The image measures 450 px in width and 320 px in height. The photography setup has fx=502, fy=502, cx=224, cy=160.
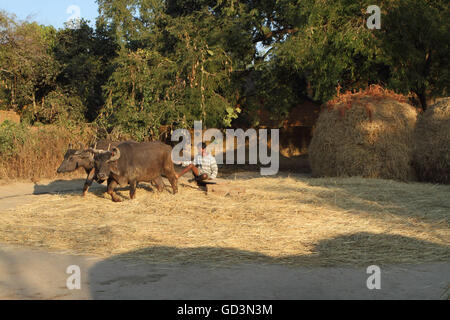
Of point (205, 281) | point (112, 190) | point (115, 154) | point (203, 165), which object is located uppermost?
point (115, 154)

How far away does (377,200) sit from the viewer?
32.5 ft

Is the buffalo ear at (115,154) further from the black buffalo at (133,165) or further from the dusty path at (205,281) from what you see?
the dusty path at (205,281)

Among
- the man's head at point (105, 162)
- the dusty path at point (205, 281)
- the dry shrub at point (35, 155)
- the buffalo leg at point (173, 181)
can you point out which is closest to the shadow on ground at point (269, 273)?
the dusty path at point (205, 281)

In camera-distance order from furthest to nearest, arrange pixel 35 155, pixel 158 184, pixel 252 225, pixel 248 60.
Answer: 1. pixel 248 60
2. pixel 35 155
3. pixel 158 184
4. pixel 252 225

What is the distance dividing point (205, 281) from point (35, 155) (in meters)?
11.5

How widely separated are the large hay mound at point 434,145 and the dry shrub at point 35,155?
990cm

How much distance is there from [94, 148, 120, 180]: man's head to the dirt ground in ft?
3.23

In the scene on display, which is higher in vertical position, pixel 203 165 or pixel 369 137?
pixel 369 137

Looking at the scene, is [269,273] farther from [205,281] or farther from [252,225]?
[252,225]

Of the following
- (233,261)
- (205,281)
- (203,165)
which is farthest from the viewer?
(203,165)

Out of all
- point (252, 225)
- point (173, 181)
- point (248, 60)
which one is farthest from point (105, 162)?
point (248, 60)

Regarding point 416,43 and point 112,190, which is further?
point 416,43

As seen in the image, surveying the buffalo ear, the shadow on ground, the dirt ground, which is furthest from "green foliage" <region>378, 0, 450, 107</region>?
the shadow on ground

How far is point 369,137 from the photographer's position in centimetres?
1370
